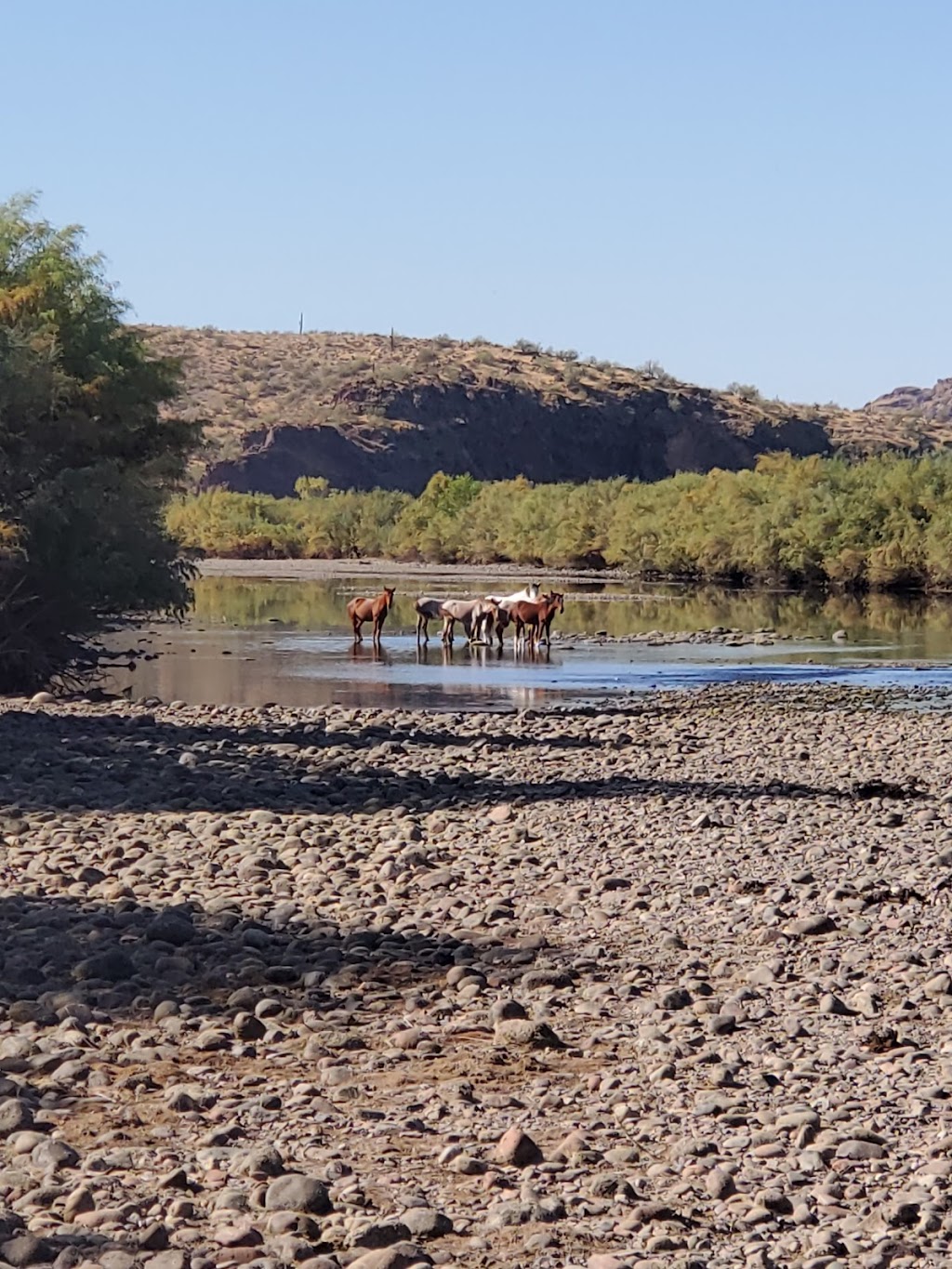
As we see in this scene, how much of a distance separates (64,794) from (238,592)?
45.6m

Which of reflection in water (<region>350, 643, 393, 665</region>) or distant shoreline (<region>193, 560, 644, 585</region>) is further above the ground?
distant shoreline (<region>193, 560, 644, 585</region>)

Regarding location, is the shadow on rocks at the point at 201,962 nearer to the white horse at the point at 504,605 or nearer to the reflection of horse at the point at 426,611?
the white horse at the point at 504,605

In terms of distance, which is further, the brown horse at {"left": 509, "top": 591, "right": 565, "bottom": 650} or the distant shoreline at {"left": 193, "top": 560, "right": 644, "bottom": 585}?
the distant shoreline at {"left": 193, "top": 560, "right": 644, "bottom": 585}

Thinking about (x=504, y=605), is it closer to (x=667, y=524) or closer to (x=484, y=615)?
(x=484, y=615)

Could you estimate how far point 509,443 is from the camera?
137 metres

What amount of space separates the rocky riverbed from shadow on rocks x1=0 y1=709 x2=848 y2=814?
0.34 ft

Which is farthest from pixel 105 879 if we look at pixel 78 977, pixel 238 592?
pixel 238 592

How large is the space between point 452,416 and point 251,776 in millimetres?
119784

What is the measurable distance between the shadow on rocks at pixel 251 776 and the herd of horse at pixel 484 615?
1726 cm

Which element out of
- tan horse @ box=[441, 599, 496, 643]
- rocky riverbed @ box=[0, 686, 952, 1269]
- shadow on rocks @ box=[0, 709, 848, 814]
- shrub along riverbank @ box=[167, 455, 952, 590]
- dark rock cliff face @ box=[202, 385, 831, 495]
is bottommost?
Answer: rocky riverbed @ box=[0, 686, 952, 1269]

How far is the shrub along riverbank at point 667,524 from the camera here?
6556 centimetres

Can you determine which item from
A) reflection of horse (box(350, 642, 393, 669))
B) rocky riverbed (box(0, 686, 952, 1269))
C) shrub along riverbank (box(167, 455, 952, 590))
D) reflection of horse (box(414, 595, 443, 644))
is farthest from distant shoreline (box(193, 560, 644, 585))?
rocky riverbed (box(0, 686, 952, 1269))

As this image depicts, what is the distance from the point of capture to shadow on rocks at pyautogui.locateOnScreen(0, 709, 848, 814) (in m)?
15.2

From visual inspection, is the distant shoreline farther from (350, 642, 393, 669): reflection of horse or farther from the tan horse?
(350, 642, 393, 669): reflection of horse
